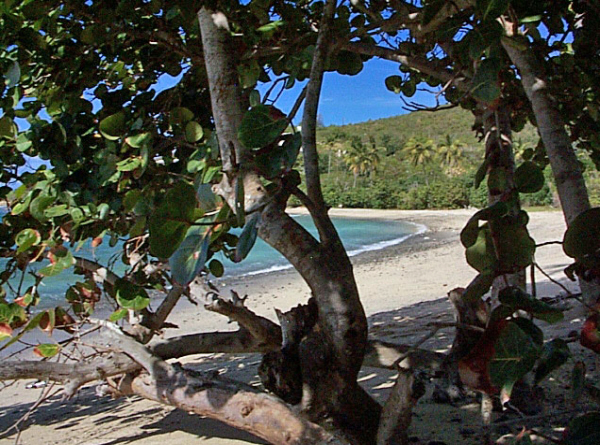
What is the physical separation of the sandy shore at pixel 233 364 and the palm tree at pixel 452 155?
2023 inches

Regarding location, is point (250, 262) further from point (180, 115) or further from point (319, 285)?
point (319, 285)

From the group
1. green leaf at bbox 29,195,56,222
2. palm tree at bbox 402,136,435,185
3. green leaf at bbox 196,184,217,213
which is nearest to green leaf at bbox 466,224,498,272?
green leaf at bbox 196,184,217,213

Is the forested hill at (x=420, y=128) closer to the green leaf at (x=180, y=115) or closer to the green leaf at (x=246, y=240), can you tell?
the green leaf at (x=180, y=115)

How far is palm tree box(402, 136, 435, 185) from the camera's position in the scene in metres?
67.2

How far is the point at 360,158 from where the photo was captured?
71375 millimetres

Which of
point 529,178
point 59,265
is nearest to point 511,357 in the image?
point 529,178

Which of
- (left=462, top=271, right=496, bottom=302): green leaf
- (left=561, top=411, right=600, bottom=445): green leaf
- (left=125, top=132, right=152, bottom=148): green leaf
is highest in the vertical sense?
(left=125, top=132, right=152, bottom=148): green leaf

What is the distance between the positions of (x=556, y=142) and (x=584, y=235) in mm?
692

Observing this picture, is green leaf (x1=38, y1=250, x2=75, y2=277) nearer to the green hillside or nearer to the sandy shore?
the sandy shore

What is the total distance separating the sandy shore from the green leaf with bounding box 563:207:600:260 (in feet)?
6.21

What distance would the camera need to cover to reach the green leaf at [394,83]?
3027 mm

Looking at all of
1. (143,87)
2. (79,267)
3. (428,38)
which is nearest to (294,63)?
(428,38)

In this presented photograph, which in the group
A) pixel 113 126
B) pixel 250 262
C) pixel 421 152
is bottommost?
pixel 250 262

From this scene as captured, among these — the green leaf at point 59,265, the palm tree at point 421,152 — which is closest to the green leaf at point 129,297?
the green leaf at point 59,265
